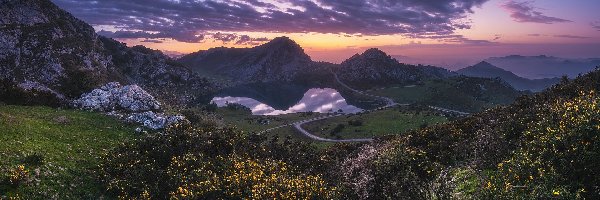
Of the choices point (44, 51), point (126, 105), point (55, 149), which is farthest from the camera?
point (44, 51)

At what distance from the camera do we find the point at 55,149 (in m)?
28.5

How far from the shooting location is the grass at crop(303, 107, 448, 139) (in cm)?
11362

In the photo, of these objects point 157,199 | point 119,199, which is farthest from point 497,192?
point 119,199

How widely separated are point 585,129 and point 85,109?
4949 centimetres

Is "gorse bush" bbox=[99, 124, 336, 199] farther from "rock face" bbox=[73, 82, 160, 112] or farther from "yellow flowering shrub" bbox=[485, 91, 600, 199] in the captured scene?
"rock face" bbox=[73, 82, 160, 112]

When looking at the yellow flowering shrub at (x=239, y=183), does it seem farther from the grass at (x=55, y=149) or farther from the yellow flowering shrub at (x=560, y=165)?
the yellow flowering shrub at (x=560, y=165)

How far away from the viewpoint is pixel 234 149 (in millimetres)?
32031

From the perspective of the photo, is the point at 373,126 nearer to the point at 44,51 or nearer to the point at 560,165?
the point at 44,51

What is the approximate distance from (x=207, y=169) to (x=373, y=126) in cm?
9814

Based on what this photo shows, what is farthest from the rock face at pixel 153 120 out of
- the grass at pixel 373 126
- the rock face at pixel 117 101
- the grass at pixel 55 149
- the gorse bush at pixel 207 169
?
the grass at pixel 373 126

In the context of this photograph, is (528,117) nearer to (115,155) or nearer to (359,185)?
(359,185)

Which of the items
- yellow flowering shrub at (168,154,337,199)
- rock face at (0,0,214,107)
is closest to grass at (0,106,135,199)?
yellow flowering shrub at (168,154,337,199)

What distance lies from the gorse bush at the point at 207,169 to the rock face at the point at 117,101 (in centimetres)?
1742

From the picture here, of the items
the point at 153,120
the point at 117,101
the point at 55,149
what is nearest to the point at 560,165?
the point at 55,149
